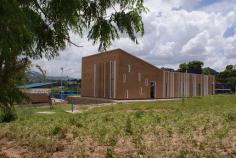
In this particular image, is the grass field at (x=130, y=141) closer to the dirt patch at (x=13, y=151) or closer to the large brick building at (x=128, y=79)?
the dirt patch at (x=13, y=151)

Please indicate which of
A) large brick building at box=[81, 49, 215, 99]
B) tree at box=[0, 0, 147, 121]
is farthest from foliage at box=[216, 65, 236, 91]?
tree at box=[0, 0, 147, 121]

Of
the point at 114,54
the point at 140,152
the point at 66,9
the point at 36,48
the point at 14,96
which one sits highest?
the point at 114,54

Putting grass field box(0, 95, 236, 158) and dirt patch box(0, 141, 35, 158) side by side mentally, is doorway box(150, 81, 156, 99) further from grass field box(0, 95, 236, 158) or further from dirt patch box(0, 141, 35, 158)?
dirt patch box(0, 141, 35, 158)

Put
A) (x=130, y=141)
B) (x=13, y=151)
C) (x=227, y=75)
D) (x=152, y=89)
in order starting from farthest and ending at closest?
1. (x=227, y=75)
2. (x=152, y=89)
3. (x=13, y=151)
4. (x=130, y=141)

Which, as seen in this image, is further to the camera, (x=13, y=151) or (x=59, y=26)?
(x=13, y=151)

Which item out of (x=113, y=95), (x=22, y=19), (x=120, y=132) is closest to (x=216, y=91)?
(x=113, y=95)

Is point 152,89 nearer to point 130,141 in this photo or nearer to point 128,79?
point 128,79

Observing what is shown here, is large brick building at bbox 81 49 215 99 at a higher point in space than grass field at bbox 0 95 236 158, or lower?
higher

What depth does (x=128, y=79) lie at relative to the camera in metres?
53.8

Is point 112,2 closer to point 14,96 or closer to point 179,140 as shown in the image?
point 14,96

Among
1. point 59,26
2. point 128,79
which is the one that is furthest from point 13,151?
point 128,79

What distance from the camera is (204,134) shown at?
9320mm

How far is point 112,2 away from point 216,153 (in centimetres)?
329

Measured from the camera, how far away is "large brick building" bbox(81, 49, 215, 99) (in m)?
53.1
